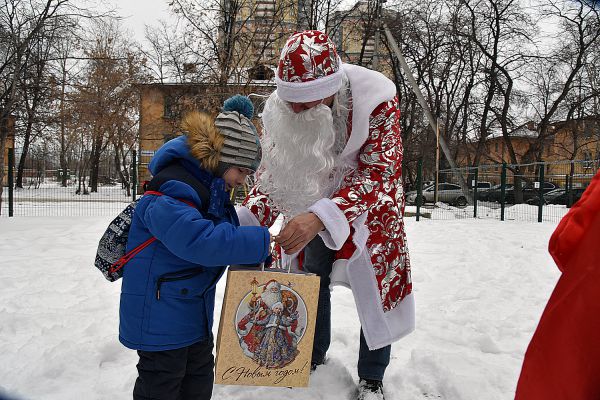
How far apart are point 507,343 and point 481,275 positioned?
7.24 feet

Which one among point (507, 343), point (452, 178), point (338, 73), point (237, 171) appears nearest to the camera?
point (237, 171)

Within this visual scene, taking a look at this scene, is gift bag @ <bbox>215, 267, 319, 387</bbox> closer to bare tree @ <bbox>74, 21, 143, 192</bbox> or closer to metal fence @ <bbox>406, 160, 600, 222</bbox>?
metal fence @ <bbox>406, 160, 600, 222</bbox>

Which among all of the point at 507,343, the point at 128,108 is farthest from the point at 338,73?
the point at 128,108

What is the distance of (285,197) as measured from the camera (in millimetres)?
2152

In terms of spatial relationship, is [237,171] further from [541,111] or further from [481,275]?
[541,111]

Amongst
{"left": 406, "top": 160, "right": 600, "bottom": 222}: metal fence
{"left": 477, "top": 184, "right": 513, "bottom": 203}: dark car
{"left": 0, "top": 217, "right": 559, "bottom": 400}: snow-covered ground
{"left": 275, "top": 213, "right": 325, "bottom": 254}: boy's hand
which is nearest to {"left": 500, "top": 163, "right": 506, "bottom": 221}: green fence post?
{"left": 406, "top": 160, "right": 600, "bottom": 222}: metal fence

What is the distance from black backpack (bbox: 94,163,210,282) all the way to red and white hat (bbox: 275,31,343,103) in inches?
22.0

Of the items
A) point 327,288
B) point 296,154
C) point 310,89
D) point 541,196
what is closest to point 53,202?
point 541,196

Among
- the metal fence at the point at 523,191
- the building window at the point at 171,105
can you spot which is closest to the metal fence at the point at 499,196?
the metal fence at the point at 523,191

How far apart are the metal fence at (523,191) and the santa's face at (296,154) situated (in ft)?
33.4

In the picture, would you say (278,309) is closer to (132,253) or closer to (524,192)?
(132,253)

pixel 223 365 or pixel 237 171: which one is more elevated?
pixel 237 171

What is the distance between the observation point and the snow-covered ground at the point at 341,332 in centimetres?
233

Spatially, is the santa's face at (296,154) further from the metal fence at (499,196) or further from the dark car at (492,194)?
the dark car at (492,194)
